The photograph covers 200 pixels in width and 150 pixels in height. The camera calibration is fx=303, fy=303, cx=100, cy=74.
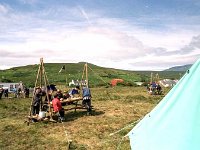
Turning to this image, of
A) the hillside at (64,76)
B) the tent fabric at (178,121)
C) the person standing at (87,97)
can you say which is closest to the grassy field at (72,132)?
the person standing at (87,97)

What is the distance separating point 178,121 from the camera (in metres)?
6.02

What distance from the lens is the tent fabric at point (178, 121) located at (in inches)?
221

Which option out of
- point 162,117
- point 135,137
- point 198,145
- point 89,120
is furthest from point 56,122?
point 198,145

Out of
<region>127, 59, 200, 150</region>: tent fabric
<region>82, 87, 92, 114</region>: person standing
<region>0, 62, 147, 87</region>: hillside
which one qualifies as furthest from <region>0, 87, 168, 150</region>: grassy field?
<region>0, 62, 147, 87</region>: hillside

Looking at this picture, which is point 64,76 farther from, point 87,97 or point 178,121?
point 178,121

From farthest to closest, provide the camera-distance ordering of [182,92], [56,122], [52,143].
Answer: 1. [56,122]
2. [52,143]
3. [182,92]

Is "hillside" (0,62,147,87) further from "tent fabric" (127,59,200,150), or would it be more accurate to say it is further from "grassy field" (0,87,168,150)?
"tent fabric" (127,59,200,150)

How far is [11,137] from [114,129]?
533 cm

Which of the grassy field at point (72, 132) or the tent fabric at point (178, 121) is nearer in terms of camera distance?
the tent fabric at point (178, 121)

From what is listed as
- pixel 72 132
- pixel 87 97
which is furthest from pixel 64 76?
pixel 72 132

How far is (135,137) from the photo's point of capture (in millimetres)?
7637

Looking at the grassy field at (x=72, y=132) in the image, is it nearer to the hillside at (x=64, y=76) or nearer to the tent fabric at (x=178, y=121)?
the tent fabric at (x=178, y=121)

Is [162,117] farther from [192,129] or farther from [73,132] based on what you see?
[73,132]

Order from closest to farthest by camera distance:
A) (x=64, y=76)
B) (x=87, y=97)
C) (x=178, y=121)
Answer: (x=178, y=121) < (x=87, y=97) < (x=64, y=76)
